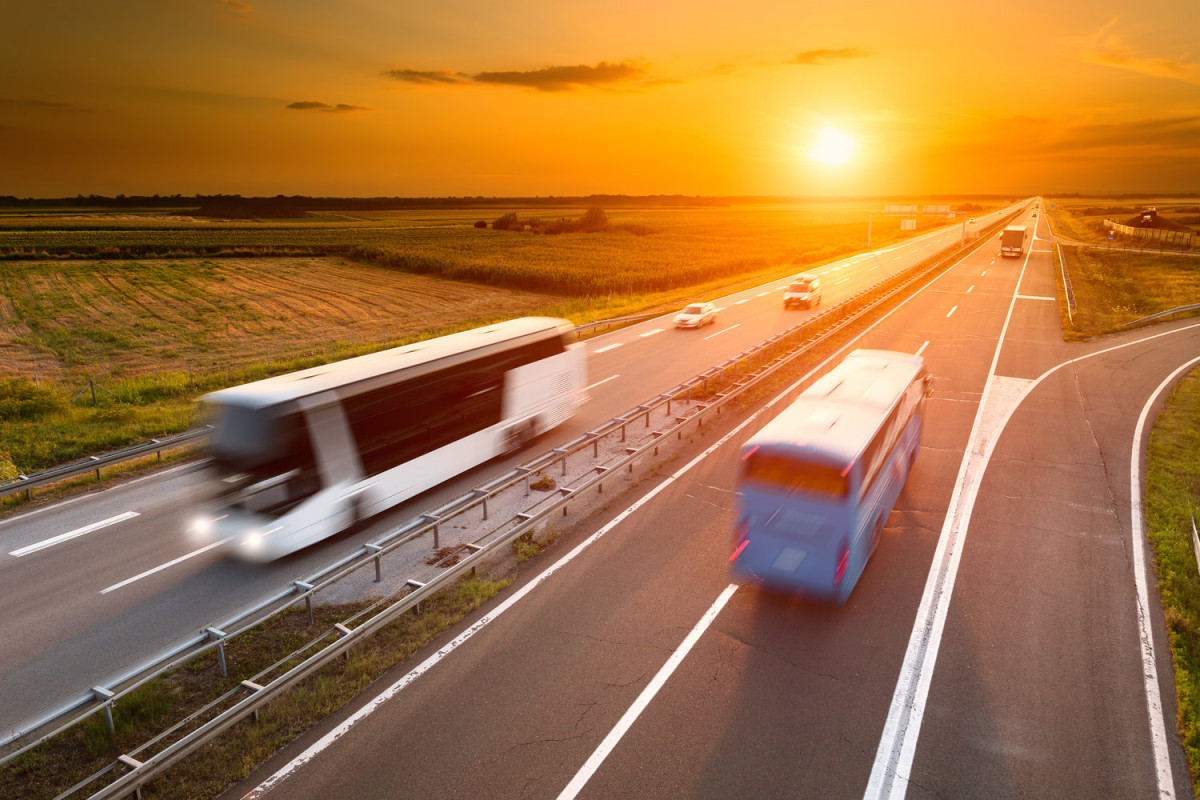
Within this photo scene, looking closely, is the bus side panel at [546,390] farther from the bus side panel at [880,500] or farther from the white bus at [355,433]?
the bus side panel at [880,500]

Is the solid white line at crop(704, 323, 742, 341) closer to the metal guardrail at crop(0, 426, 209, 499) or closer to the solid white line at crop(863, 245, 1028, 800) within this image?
the solid white line at crop(863, 245, 1028, 800)

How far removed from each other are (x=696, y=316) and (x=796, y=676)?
2457 centimetres

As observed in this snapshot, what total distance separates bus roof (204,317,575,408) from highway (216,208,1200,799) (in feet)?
14.6

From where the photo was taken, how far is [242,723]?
702 centimetres

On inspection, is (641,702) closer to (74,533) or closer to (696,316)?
(74,533)

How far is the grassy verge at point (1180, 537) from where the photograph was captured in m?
7.44

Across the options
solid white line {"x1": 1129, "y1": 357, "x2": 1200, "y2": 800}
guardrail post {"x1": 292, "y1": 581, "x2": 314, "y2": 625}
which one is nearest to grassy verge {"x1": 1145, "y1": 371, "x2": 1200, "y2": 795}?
solid white line {"x1": 1129, "y1": 357, "x2": 1200, "y2": 800}

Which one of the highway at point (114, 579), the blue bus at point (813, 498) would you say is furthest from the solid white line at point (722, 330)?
the blue bus at point (813, 498)

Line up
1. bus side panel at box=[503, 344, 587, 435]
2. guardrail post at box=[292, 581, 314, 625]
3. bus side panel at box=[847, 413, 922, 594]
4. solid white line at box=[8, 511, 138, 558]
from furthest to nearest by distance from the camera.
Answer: bus side panel at box=[503, 344, 587, 435] < solid white line at box=[8, 511, 138, 558] < bus side panel at box=[847, 413, 922, 594] < guardrail post at box=[292, 581, 314, 625]

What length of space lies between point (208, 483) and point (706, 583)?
772 cm

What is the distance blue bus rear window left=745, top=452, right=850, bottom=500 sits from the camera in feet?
26.7

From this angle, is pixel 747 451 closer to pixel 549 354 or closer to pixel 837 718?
pixel 837 718

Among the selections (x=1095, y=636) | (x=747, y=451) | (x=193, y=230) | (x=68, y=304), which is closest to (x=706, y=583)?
(x=747, y=451)

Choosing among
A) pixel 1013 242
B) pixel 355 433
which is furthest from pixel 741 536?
pixel 1013 242
